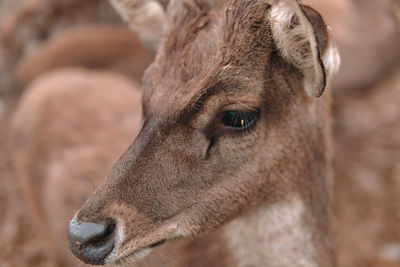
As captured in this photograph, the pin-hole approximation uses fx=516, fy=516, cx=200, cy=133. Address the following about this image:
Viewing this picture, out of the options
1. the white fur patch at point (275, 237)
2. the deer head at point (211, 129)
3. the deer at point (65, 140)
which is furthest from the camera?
the deer at point (65, 140)

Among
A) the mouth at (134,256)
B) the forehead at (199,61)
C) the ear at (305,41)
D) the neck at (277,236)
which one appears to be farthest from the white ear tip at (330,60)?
the mouth at (134,256)

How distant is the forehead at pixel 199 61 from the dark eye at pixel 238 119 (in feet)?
0.42

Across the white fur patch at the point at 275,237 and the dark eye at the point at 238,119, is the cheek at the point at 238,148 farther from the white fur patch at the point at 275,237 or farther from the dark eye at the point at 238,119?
the white fur patch at the point at 275,237

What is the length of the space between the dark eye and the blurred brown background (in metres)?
1.61

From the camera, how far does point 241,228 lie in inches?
117

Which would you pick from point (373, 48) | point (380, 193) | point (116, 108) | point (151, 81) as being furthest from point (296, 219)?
point (373, 48)

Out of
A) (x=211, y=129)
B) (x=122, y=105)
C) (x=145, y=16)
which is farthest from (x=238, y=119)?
(x=122, y=105)

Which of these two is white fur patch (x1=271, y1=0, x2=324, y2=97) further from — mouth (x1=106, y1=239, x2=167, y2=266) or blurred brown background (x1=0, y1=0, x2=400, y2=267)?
blurred brown background (x1=0, y1=0, x2=400, y2=267)

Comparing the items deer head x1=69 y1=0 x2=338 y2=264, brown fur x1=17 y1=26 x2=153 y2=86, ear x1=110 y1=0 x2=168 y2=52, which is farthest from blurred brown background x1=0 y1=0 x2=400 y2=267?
deer head x1=69 y1=0 x2=338 y2=264

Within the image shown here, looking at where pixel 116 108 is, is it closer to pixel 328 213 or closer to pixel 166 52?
pixel 166 52

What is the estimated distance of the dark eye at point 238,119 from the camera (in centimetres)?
254

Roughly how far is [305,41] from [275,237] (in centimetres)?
115

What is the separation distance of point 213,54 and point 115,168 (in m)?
0.75

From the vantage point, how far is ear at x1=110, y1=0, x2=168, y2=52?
10.3 feet
